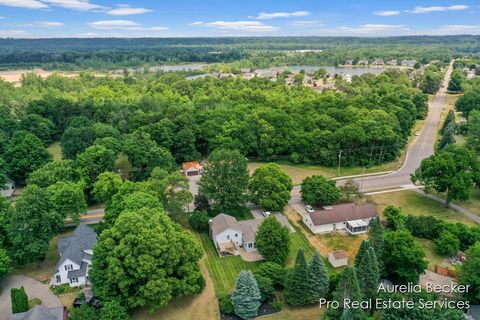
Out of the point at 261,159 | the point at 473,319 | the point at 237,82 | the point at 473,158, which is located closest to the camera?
the point at 473,319

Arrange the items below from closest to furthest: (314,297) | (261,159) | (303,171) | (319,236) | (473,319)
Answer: (473,319), (314,297), (319,236), (303,171), (261,159)

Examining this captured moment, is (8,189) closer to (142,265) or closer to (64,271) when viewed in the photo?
(64,271)

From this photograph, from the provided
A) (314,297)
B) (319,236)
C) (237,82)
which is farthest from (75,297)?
(237,82)

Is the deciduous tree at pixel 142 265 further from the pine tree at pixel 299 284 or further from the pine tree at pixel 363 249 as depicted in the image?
the pine tree at pixel 363 249

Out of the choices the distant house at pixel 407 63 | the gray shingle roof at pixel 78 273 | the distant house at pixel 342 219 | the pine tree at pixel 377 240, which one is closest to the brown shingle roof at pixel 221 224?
the distant house at pixel 342 219

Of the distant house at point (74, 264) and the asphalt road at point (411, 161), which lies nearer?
the distant house at point (74, 264)

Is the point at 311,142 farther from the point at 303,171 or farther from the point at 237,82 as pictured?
the point at 237,82

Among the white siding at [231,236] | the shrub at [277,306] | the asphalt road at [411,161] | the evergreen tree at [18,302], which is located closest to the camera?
the evergreen tree at [18,302]

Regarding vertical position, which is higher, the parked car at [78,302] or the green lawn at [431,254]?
the green lawn at [431,254]
